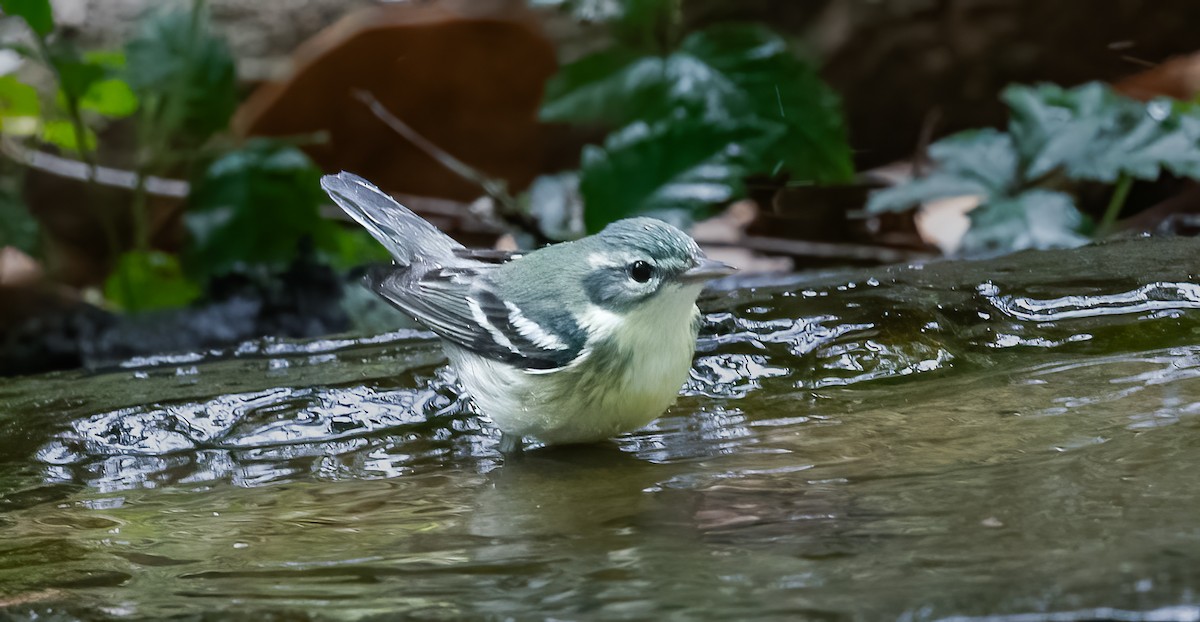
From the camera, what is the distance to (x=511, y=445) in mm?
2906

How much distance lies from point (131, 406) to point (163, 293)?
198cm

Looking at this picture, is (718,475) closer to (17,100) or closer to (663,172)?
(663,172)

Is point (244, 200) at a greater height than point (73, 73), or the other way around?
point (73, 73)

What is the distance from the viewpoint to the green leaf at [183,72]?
4496 mm

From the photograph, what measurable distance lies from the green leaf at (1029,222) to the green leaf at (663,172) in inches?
35.7

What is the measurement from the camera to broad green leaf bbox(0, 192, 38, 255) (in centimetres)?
428

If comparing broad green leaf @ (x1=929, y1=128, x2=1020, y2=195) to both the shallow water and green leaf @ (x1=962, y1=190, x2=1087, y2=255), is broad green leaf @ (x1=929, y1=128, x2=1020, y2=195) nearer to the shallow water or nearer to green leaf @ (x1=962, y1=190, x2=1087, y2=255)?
green leaf @ (x1=962, y1=190, x2=1087, y2=255)

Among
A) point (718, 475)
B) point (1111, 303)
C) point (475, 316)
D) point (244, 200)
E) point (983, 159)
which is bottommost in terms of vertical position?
point (718, 475)

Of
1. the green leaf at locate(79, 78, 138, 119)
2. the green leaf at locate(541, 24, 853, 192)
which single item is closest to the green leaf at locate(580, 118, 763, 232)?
the green leaf at locate(541, 24, 853, 192)

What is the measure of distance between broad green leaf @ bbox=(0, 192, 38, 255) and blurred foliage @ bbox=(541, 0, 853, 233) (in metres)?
1.89

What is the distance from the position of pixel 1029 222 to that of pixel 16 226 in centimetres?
357

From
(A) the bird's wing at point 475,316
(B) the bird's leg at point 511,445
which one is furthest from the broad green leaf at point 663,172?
(B) the bird's leg at point 511,445

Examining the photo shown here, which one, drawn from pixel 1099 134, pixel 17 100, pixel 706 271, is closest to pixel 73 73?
pixel 17 100

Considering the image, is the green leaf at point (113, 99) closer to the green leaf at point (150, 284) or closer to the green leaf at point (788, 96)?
the green leaf at point (150, 284)
